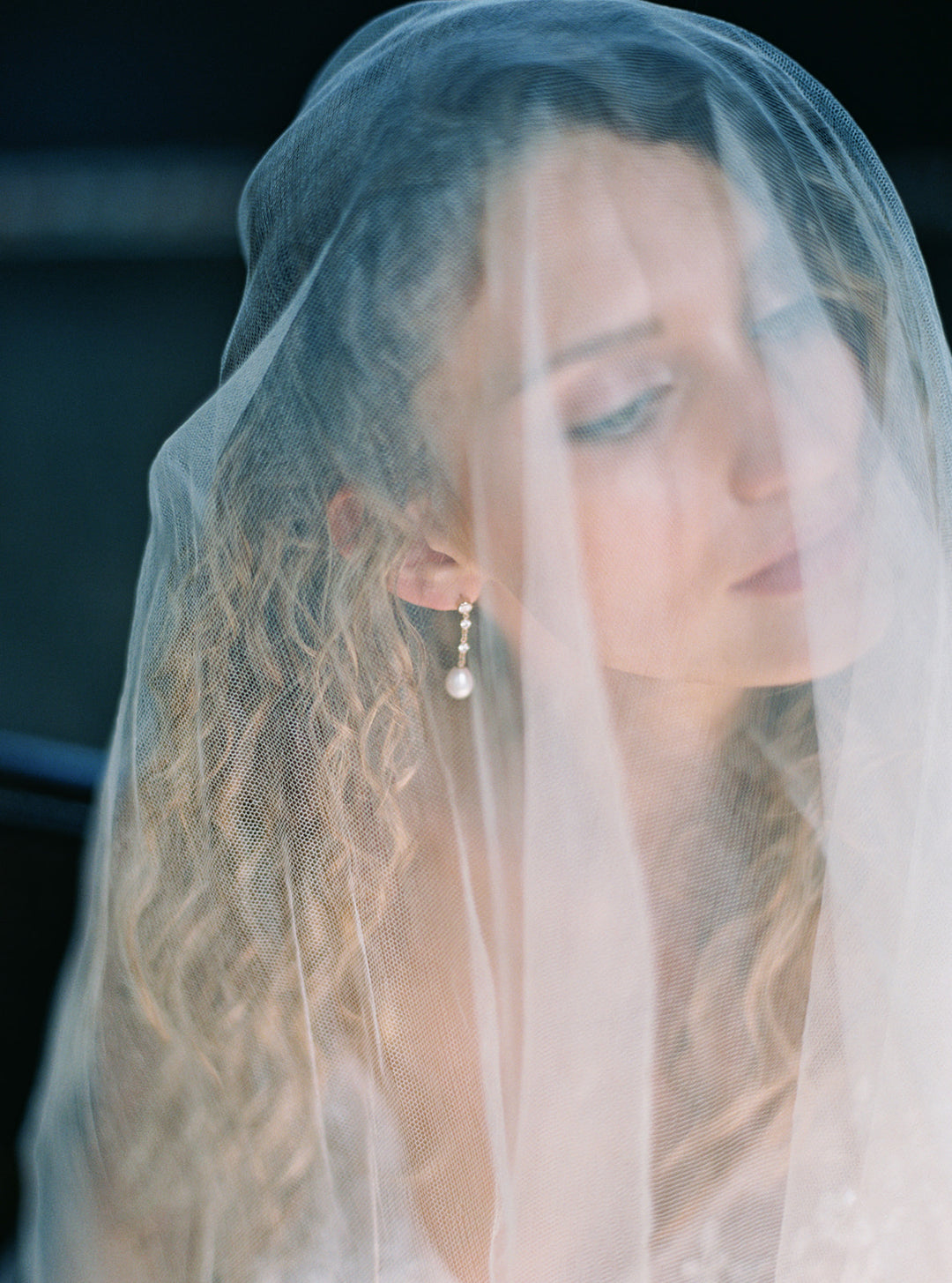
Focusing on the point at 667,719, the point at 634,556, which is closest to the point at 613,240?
the point at 634,556

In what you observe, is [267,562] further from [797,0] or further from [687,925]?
[797,0]

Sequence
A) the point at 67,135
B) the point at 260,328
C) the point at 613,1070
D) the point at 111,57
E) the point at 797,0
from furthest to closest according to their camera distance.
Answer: the point at 67,135
the point at 111,57
the point at 797,0
the point at 260,328
the point at 613,1070

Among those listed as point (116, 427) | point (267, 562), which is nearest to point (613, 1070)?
point (267, 562)

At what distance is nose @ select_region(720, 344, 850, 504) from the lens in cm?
60

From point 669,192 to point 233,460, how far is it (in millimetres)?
336

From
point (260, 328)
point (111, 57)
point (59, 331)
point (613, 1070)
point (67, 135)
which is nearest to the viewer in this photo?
point (613, 1070)

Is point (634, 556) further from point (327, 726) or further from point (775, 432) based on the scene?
point (327, 726)

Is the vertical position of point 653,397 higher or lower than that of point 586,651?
higher

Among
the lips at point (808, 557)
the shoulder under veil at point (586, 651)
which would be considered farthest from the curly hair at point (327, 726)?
the lips at point (808, 557)

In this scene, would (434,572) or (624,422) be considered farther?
(434,572)

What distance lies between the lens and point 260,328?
725 millimetres

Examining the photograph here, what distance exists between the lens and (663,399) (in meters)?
0.60

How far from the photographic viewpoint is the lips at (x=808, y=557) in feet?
1.96

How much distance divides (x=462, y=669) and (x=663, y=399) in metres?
0.24
